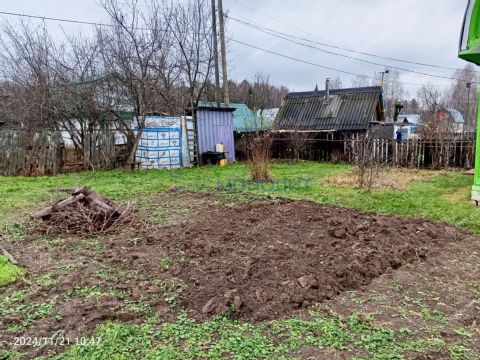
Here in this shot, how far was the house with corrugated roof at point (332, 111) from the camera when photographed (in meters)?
18.1

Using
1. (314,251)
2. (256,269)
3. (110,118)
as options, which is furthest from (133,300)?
(110,118)

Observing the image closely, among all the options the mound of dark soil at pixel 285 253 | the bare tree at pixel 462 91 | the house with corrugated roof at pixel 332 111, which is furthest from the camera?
the bare tree at pixel 462 91

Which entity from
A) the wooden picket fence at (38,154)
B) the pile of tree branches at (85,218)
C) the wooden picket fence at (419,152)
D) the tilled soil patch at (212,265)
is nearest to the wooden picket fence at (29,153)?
the wooden picket fence at (38,154)

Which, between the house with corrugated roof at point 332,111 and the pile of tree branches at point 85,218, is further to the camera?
the house with corrugated roof at point 332,111

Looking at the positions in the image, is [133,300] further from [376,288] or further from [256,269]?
[376,288]

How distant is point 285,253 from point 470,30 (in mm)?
5721

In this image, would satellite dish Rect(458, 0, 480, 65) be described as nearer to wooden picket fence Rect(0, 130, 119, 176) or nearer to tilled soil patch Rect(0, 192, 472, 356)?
tilled soil patch Rect(0, 192, 472, 356)

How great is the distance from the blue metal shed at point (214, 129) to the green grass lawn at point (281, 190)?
2.77 m

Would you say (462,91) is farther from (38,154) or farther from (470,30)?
(38,154)

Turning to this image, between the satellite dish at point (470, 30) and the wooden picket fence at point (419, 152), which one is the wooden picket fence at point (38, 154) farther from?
the satellite dish at point (470, 30)

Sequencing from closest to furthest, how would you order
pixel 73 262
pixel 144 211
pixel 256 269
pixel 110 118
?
pixel 256 269
pixel 73 262
pixel 144 211
pixel 110 118

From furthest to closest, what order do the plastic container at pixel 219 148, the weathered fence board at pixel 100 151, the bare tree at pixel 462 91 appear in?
1. the bare tree at pixel 462 91
2. the plastic container at pixel 219 148
3. the weathered fence board at pixel 100 151

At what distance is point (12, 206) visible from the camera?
22.3ft

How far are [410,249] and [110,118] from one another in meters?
12.0
